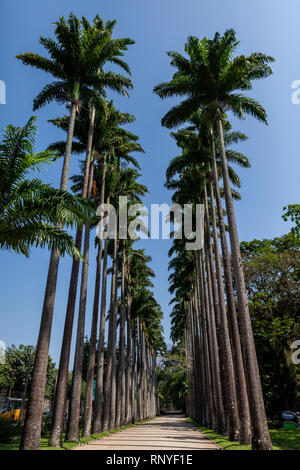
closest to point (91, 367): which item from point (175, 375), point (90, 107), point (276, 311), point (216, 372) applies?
point (216, 372)

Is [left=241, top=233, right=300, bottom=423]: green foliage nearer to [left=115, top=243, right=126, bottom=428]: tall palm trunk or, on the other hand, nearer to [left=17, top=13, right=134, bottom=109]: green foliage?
[left=115, top=243, right=126, bottom=428]: tall palm trunk

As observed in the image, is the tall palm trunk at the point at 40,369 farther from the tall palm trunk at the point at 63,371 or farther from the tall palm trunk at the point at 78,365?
the tall palm trunk at the point at 78,365

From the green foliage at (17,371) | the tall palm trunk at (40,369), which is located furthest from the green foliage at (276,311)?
the green foliage at (17,371)

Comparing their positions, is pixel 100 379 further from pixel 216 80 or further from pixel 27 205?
pixel 216 80

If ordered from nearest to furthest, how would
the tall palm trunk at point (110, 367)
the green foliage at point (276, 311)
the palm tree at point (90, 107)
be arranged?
1. the palm tree at point (90, 107)
2. the tall palm trunk at point (110, 367)
3. the green foliage at point (276, 311)

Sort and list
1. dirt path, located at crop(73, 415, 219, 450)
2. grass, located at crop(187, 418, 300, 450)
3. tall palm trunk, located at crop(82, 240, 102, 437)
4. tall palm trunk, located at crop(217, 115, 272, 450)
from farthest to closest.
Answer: tall palm trunk, located at crop(82, 240, 102, 437) < dirt path, located at crop(73, 415, 219, 450) < grass, located at crop(187, 418, 300, 450) < tall palm trunk, located at crop(217, 115, 272, 450)

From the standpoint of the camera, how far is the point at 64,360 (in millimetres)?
12336

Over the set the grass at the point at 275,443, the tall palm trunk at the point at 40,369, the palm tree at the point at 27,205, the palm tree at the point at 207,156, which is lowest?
the grass at the point at 275,443

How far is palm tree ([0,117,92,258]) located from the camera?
975 centimetres

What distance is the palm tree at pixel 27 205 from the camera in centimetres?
975

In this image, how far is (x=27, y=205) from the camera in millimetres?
9758

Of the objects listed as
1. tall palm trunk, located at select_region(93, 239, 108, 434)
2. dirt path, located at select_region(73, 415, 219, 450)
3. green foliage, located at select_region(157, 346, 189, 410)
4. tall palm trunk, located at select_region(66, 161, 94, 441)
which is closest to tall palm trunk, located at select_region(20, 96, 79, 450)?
dirt path, located at select_region(73, 415, 219, 450)
